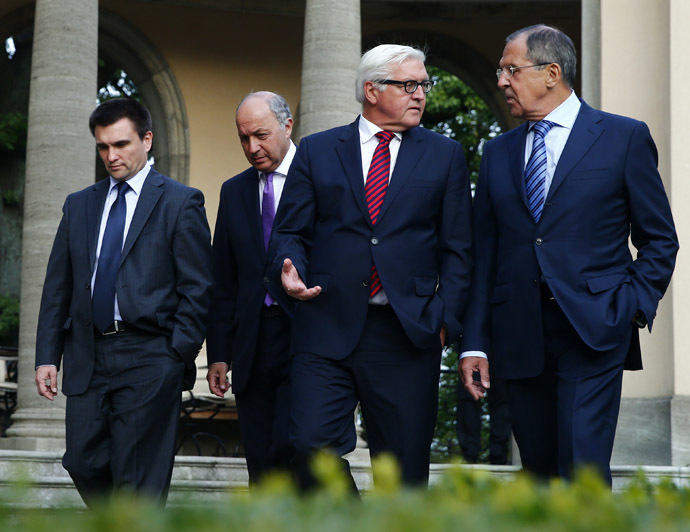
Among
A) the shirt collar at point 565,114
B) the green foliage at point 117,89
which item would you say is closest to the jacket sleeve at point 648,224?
the shirt collar at point 565,114

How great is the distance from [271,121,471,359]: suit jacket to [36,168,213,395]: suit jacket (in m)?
0.66

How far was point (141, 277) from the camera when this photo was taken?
6.79 meters

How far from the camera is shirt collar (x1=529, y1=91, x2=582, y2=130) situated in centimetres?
625

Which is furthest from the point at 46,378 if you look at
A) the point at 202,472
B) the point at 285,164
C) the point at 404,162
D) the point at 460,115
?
the point at 460,115

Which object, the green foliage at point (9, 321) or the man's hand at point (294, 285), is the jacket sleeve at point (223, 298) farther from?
the green foliage at point (9, 321)

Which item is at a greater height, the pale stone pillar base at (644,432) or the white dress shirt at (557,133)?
the white dress shirt at (557,133)

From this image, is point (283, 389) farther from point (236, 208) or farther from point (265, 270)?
point (236, 208)

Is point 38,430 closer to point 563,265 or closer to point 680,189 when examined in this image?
point 680,189

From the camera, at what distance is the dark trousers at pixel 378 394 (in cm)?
608

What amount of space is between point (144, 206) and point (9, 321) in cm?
1502

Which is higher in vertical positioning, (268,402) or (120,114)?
(120,114)

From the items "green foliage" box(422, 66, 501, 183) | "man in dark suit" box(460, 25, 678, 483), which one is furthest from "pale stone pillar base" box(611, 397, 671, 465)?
"green foliage" box(422, 66, 501, 183)

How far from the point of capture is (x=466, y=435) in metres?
14.7

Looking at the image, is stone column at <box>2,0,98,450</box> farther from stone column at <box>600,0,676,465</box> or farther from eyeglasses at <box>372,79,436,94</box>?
eyeglasses at <box>372,79,436,94</box>
